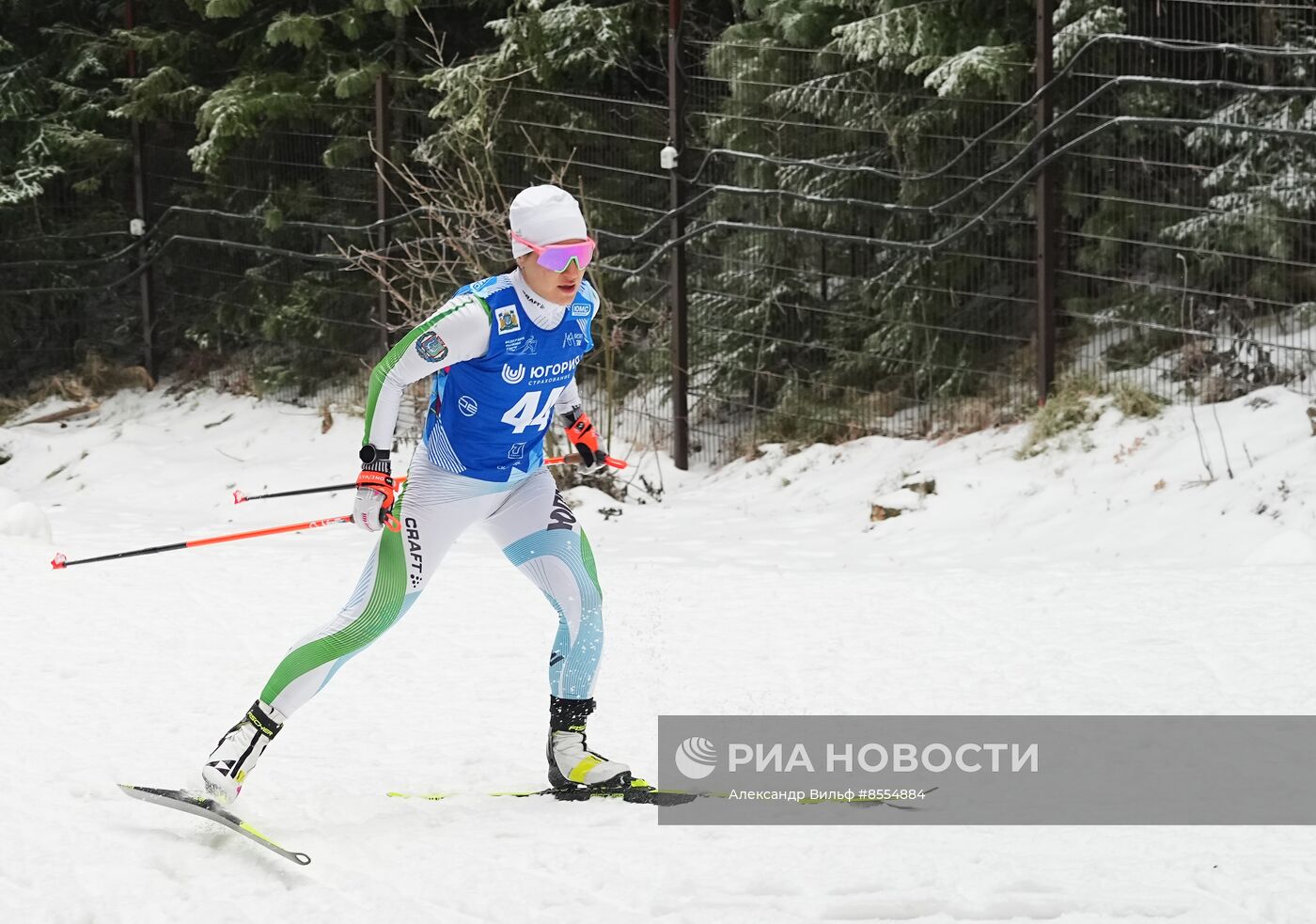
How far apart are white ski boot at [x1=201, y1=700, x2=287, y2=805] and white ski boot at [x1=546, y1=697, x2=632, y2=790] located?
2.97ft

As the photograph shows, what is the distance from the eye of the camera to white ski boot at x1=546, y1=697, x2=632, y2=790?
5363mm

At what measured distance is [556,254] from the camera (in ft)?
16.9

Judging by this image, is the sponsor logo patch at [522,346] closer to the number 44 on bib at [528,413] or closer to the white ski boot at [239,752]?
the number 44 on bib at [528,413]

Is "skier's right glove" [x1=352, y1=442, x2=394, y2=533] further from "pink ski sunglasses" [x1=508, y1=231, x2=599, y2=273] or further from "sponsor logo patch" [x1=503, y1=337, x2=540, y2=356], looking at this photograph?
"pink ski sunglasses" [x1=508, y1=231, x2=599, y2=273]

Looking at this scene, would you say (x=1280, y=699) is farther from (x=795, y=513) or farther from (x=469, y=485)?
(x=795, y=513)

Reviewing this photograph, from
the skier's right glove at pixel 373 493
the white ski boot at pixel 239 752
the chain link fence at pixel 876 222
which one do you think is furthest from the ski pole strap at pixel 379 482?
the chain link fence at pixel 876 222

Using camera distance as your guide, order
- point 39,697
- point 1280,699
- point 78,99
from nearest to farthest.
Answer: point 1280,699
point 39,697
point 78,99

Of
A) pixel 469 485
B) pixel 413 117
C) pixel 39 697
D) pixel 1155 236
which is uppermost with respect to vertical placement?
pixel 413 117

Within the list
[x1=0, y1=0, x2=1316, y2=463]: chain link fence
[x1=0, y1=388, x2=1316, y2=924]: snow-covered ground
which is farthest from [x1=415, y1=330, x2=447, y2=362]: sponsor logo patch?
[x1=0, y1=0, x2=1316, y2=463]: chain link fence

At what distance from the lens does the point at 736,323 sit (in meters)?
12.4

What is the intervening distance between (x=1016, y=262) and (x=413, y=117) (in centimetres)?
593

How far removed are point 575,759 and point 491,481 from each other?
3.12 feet

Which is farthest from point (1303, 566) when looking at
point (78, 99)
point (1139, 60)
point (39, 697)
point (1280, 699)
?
point (78, 99)

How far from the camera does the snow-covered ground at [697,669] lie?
444cm
